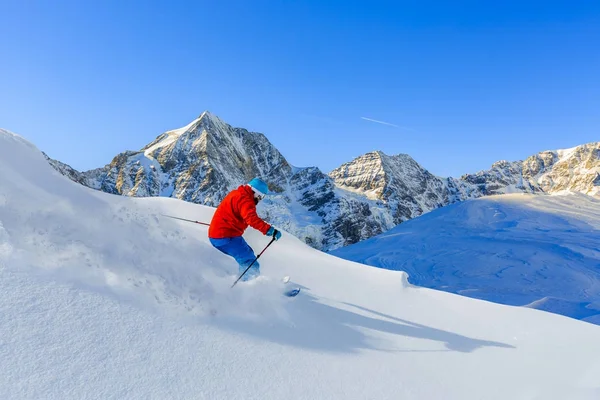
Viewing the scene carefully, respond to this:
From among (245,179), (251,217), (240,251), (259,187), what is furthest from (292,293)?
(245,179)

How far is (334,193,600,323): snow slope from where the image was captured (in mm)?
8031

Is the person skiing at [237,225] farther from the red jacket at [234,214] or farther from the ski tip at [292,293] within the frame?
the ski tip at [292,293]

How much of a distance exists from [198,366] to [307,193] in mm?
177210

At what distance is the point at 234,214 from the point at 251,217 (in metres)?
0.37

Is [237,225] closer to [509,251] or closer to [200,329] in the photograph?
[200,329]

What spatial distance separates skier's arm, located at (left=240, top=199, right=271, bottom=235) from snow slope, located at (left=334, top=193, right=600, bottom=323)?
18.8 ft

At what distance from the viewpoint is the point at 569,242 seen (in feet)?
34.2

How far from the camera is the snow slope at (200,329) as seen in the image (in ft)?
7.80

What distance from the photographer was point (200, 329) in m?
3.14

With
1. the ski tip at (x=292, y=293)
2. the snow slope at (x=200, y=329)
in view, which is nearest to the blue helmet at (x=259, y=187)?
the snow slope at (x=200, y=329)

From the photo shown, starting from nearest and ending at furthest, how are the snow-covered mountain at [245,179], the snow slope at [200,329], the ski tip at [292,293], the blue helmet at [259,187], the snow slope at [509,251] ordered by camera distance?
the snow slope at [200,329], the ski tip at [292,293], the blue helmet at [259,187], the snow slope at [509,251], the snow-covered mountain at [245,179]

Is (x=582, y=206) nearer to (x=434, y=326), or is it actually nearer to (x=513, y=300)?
(x=513, y=300)

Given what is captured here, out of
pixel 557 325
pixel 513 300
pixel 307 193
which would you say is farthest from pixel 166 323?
pixel 307 193

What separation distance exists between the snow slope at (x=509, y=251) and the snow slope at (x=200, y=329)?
3.16 meters
